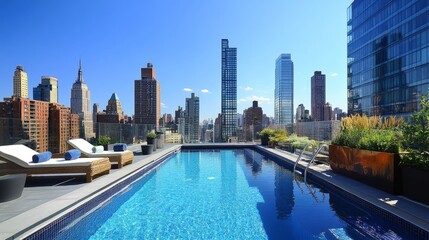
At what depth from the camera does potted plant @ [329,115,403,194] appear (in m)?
4.76

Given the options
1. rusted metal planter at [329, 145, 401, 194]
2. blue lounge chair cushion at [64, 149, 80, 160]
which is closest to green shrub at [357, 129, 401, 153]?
rusted metal planter at [329, 145, 401, 194]

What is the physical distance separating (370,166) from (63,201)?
550cm

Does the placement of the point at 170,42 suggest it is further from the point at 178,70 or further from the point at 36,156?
the point at 36,156

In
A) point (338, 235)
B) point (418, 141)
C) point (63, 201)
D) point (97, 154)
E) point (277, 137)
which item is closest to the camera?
point (338, 235)

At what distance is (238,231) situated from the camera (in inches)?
151

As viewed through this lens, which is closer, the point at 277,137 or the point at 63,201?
the point at 63,201

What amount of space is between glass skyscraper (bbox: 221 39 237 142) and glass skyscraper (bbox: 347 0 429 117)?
34.0m

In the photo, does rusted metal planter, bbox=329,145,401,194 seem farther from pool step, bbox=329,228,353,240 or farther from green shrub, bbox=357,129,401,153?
pool step, bbox=329,228,353,240

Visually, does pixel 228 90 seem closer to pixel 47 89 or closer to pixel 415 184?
pixel 47 89

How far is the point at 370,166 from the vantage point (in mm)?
5340

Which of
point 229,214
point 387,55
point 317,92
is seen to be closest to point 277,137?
point 229,214

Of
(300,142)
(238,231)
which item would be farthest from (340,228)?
(300,142)

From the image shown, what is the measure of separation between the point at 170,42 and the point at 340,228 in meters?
17.0

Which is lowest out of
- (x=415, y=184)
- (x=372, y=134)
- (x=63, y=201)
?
(x=63, y=201)
